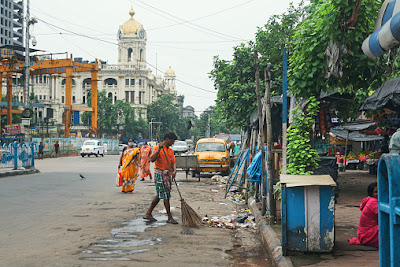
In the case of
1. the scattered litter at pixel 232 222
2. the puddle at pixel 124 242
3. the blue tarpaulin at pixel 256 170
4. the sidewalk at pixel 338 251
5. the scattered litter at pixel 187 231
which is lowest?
the scattered litter at pixel 232 222

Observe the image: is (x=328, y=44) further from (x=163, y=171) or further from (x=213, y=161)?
(x=213, y=161)

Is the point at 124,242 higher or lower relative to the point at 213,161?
lower

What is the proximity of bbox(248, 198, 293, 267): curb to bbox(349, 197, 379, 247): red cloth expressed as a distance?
110cm

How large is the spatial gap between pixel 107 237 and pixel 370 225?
376 cm

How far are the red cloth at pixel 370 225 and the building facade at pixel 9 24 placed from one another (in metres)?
106

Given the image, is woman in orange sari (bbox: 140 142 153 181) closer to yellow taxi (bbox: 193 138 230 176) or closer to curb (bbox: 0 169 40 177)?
yellow taxi (bbox: 193 138 230 176)

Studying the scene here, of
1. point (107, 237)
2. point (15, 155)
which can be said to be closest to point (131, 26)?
point (15, 155)

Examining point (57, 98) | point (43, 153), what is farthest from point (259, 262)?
point (57, 98)

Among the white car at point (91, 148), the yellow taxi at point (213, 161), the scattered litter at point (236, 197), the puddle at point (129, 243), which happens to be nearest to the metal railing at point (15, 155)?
the yellow taxi at point (213, 161)

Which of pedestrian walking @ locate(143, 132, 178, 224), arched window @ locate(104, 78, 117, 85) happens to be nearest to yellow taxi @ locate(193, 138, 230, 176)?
pedestrian walking @ locate(143, 132, 178, 224)

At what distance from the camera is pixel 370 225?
6066mm

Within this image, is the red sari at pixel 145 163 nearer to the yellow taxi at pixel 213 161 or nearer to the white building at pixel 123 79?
the yellow taxi at pixel 213 161

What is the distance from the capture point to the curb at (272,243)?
5.49 m

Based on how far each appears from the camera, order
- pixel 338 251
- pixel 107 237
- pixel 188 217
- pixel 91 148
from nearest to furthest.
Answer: pixel 338 251 → pixel 107 237 → pixel 188 217 → pixel 91 148
